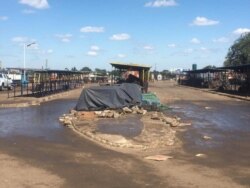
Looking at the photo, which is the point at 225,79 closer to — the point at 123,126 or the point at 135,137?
the point at 123,126

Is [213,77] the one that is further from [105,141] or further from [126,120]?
[105,141]

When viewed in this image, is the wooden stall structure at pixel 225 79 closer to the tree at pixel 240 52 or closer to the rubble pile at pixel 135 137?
the tree at pixel 240 52

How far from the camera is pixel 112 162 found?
11.7 m

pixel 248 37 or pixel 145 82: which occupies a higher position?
pixel 248 37

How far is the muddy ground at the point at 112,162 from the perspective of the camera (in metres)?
9.73

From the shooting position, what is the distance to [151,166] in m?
11.3

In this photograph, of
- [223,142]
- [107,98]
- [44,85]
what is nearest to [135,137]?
[223,142]

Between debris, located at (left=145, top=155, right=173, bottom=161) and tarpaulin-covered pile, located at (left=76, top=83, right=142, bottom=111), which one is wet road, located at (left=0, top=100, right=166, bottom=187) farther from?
tarpaulin-covered pile, located at (left=76, top=83, right=142, bottom=111)

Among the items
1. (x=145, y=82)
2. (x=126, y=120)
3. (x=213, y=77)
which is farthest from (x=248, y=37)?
(x=126, y=120)

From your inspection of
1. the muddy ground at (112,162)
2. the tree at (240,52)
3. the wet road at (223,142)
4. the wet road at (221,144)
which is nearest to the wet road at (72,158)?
the muddy ground at (112,162)

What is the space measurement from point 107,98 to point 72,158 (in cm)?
1432

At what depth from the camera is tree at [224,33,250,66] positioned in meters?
95.1

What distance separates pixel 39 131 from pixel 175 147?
5654 millimetres

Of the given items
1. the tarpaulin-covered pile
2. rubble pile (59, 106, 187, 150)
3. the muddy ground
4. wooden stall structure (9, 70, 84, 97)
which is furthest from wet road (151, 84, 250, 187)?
wooden stall structure (9, 70, 84, 97)
